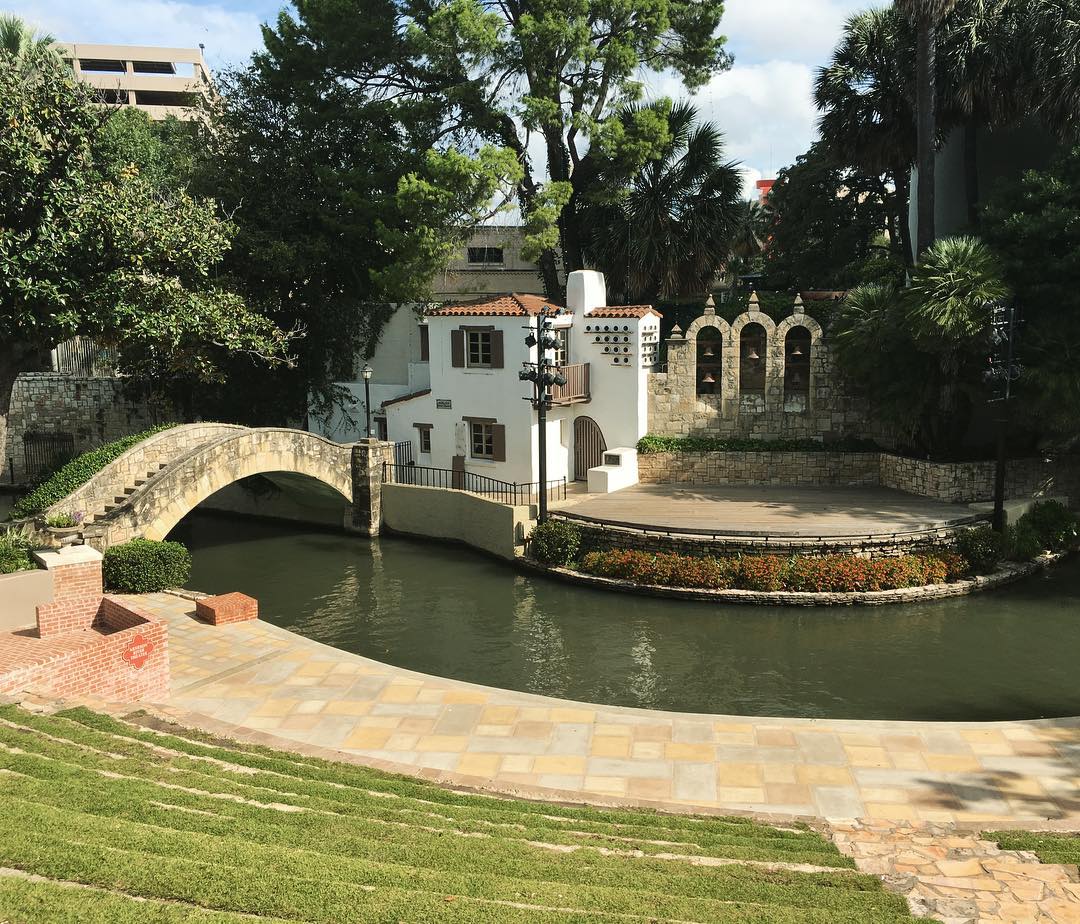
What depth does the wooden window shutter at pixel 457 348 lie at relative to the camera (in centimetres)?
2870

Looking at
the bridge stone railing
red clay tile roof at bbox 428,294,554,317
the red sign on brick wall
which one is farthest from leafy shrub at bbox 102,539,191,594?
red clay tile roof at bbox 428,294,554,317

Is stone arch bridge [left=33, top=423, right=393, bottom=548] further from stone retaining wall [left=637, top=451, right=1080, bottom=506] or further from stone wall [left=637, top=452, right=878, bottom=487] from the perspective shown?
stone retaining wall [left=637, top=451, right=1080, bottom=506]

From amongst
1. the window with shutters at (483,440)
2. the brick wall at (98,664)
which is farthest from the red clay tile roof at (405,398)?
the brick wall at (98,664)

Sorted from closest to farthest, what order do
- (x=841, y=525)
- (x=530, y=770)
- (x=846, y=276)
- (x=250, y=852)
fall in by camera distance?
(x=250, y=852)
(x=530, y=770)
(x=841, y=525)
(x=846, y=276)

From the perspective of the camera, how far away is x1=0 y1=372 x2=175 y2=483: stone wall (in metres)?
34.0

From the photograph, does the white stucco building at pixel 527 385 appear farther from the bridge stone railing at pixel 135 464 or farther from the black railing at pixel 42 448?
the black railing at pixel 42 448

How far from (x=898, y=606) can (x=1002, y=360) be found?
6.97 metres

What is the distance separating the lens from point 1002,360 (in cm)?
2294

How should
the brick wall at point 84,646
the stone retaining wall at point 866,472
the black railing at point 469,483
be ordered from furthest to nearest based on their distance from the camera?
the black railing at point 469,483 → the stone retaining wall at point 866,472 → the brick wall at point 84,646

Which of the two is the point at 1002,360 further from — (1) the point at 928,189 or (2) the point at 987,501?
(1) the point at 928,189

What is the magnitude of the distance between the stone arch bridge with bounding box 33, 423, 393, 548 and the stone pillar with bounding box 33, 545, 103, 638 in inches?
197

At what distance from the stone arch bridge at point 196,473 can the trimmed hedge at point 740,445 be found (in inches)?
320

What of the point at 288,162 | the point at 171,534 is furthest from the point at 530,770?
the point at 288,162

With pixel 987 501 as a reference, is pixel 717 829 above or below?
below
